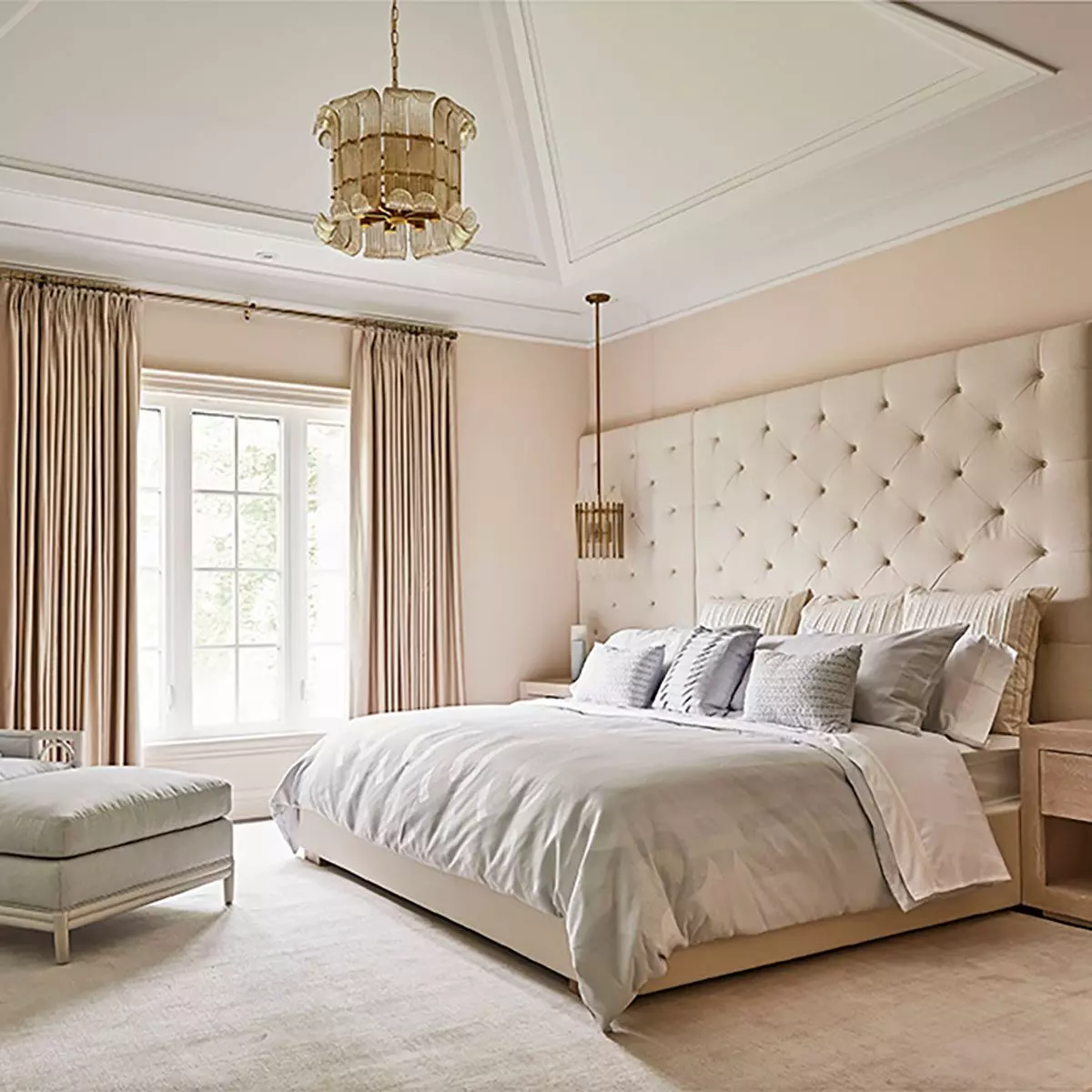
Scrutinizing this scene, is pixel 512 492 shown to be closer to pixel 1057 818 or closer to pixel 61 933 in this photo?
pixel 1057 818

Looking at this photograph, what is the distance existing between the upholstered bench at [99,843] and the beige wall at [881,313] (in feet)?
10.1

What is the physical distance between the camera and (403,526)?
6062 mm

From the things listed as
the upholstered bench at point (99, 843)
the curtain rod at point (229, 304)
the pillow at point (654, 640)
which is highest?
the curtain rod at point (229, 304)

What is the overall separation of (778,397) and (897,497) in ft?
2.66

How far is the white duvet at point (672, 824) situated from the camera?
3.00 metres

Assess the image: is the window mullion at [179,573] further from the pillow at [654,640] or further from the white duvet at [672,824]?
the pillow at [654,640]

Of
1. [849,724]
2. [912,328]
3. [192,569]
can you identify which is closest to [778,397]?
[912,328]

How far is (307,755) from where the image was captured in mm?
4840

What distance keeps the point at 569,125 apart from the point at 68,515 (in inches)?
104

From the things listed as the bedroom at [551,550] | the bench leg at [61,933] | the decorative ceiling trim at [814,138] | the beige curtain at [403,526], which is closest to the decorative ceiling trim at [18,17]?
the bedroom at [551,550]

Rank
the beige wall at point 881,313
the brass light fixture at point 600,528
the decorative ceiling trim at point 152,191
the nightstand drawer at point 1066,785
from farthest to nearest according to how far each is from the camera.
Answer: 1. the brass light fixture at point 600,528
2. the decorative ceiling trim at point 152,191
3. the beige wall at point 881,313
4. the nightstand drawer at point 1066,785

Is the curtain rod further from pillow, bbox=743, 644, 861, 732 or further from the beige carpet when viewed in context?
pillow, bbox=743, 644, 861, 732

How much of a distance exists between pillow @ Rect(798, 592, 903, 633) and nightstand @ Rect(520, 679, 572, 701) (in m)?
1.48

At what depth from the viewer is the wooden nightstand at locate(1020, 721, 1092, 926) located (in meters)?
3.70
